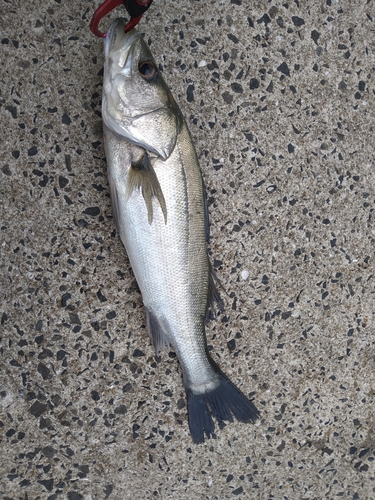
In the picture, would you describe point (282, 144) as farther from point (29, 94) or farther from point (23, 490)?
point (23, 490)

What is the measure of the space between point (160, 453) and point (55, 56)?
1721 mm

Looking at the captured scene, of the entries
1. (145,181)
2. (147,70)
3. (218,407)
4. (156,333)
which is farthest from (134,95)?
(218,407)

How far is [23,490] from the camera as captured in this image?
1.90m

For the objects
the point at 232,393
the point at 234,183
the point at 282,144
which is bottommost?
the point at 232,393

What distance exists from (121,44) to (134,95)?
7.2 inches

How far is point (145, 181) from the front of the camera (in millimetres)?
1591

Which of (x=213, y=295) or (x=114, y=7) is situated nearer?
(x=114, y=7)

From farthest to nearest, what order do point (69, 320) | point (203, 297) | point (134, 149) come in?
point (69, 320) < point (203, 297) < point (134, 149)

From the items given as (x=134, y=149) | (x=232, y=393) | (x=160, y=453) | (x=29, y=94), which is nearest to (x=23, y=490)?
(x=160, y=453)

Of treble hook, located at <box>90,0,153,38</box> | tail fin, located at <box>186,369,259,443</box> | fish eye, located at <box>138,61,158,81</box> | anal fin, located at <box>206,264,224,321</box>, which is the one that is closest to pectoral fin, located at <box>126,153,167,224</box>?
fish eye, located at <box>138,61,158,81</box>

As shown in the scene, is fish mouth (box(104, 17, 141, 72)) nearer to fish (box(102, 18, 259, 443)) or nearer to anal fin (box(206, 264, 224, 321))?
fish (box(102, 18, 259, 443))

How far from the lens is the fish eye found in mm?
1582

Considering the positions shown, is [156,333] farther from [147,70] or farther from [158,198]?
[147,70]

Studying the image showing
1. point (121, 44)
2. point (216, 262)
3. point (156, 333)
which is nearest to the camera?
point (121, 44)
